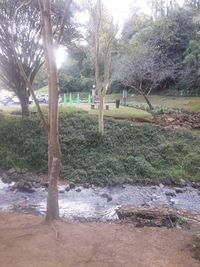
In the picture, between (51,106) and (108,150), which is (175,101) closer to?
(108,150)

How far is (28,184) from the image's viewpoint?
1087cm

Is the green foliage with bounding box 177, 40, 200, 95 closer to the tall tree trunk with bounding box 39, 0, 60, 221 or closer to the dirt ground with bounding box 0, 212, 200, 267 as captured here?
the tall tree trunk with bounding box 39, 0, 60, 221

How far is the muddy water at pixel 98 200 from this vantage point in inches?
338

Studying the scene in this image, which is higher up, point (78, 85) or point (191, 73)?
point (191, 73)

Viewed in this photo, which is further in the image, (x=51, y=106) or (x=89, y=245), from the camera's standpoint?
(x=51, y=106)

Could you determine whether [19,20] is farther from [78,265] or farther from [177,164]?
[78,265]

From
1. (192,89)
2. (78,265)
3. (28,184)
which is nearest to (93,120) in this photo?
(28,184)

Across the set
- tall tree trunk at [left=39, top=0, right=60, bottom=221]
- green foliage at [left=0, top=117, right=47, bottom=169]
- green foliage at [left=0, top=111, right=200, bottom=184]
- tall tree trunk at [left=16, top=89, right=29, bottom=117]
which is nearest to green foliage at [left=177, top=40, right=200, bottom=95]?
green foliage at [left=0, top=111, right=200, bottom=184]

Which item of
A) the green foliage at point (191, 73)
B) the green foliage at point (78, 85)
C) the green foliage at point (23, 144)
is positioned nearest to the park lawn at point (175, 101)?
the green foliage at point (191, 73)

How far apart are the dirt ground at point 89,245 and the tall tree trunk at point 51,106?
633mm

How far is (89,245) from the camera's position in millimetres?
5742

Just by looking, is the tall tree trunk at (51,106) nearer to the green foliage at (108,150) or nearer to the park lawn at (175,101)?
the green foliage at (108,150)

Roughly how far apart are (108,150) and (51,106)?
7956 mm

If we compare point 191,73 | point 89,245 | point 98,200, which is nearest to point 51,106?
point 89,245
